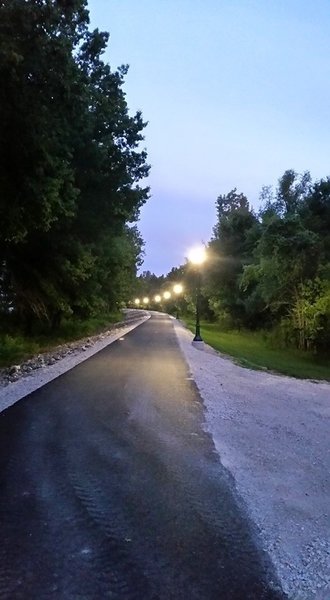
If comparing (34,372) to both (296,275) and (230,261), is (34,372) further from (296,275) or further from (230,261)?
(230,261)

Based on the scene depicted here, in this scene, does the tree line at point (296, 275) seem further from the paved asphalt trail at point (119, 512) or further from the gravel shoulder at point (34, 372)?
the paved asphalt trail at point (119, 512)

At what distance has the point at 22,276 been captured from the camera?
2109cm

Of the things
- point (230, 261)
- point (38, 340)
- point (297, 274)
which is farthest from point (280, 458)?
point (230, 261)

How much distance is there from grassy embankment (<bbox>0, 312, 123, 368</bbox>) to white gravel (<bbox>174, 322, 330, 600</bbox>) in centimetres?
716

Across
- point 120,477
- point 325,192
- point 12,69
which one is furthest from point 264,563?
point 325,192

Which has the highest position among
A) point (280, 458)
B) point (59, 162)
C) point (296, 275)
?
point (59, 162)

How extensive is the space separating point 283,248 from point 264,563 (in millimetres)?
25670

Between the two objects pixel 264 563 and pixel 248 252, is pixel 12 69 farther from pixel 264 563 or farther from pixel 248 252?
pixel 248 252

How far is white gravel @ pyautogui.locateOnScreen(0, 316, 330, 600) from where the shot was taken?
12.3ft

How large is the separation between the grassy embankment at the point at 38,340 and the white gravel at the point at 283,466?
716cm

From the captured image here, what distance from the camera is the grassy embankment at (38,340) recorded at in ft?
53.8

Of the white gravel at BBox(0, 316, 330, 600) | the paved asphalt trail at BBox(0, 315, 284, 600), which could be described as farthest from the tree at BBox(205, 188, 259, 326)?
the paved asphalt trail at BBox(0, 315, 284, 600)

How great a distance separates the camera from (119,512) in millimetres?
4289

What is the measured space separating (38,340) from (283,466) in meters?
18.1
